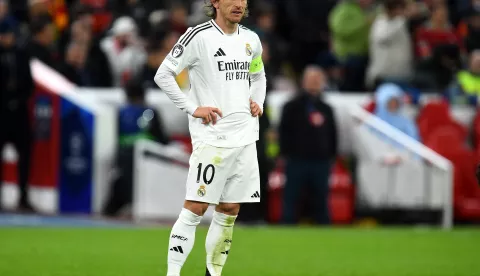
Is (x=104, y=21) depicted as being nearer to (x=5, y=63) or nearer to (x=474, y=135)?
(x=5, y=63)

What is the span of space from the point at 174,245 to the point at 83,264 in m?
2.89

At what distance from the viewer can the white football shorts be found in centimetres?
915

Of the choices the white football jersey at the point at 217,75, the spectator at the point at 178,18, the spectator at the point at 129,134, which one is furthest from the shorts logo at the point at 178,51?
the spectator at the point at 178,18

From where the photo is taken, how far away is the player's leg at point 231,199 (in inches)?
367

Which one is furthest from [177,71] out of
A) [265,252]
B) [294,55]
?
[294,55]

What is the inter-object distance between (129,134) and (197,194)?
31.6ft

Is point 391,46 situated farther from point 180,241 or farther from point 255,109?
point 180,241

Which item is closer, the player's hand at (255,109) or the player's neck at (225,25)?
the player's neck at (225,25)

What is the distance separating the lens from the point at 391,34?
1922cm

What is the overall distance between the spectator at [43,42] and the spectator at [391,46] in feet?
16.9

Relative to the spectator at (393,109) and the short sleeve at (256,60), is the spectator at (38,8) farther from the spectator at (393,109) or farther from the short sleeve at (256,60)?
the short sleeve at (256,60)

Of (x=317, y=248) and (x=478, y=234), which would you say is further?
(x=478, y=234)

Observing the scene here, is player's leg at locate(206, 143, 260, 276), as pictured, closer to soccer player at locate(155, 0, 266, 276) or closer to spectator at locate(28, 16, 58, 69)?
soccer player at locate(155, 0, 266, 276)

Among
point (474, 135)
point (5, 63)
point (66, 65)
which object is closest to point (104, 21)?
point (66, 65)
